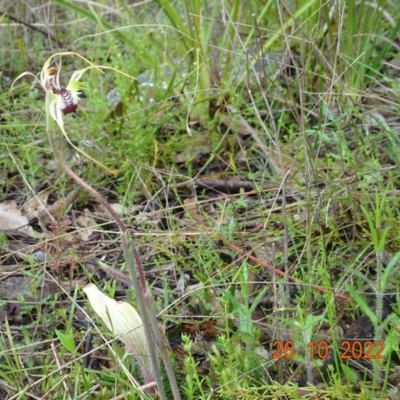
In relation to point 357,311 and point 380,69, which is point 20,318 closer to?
point 357,311

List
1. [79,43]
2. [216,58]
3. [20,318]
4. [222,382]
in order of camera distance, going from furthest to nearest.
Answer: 1. [79,43]
2. [216,58]
3. [20,318]
4. [222,382]

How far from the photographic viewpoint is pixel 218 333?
1.24 metres

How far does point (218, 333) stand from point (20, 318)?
1.51 feet

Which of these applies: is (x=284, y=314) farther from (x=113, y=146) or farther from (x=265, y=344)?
(x=113, y=146)

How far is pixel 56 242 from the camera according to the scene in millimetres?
1427

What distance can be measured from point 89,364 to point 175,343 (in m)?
0.18

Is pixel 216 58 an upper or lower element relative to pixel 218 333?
upper

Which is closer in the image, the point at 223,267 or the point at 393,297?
the point at 393,297

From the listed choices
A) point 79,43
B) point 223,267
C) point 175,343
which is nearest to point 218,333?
point 175,343

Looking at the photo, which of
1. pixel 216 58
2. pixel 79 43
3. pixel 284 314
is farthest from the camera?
pixel 79 43

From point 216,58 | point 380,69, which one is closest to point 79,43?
point 216,58
